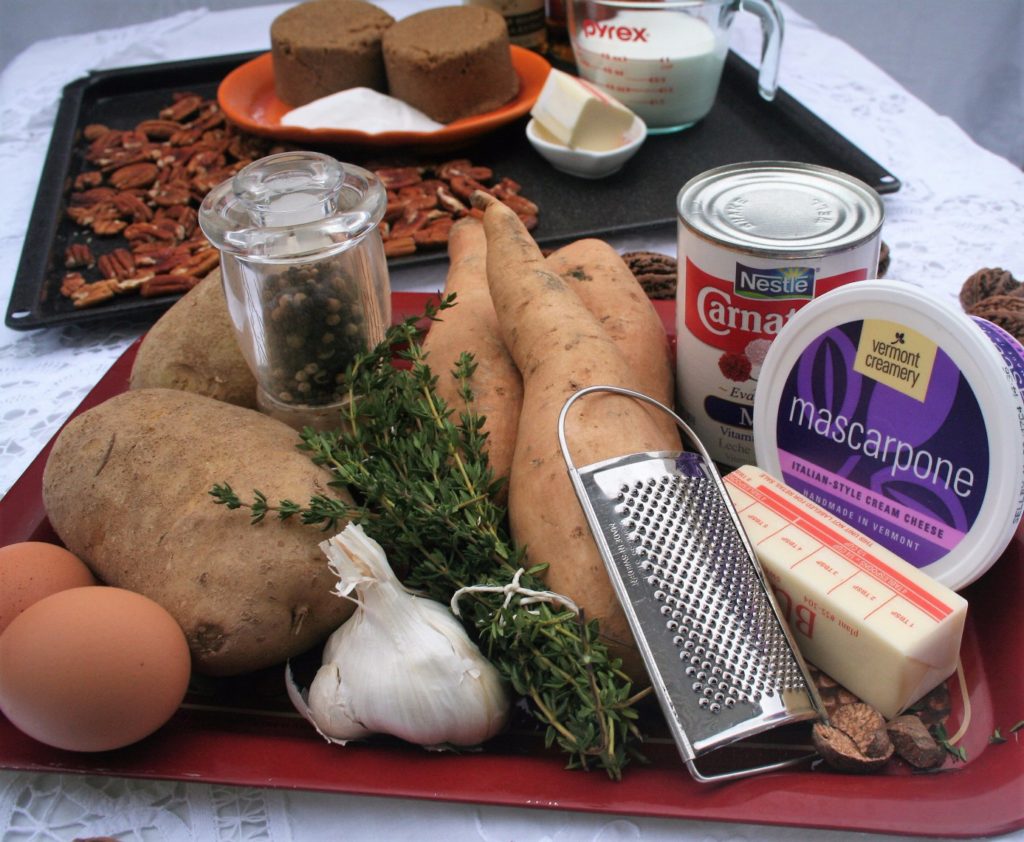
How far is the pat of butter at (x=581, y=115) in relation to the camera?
146 cm

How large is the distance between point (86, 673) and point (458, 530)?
0.26 m

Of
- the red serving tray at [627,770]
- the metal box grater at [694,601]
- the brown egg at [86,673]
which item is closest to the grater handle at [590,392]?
the metal box grater at [694,601]

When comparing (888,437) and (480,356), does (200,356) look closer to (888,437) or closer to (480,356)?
(480,356)

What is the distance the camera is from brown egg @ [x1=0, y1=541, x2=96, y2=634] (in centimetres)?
74

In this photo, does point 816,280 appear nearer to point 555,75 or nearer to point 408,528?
point 408,528

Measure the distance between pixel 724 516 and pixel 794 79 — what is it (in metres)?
1.38

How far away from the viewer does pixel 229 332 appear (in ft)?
3.27

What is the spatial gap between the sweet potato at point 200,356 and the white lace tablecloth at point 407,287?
0.24 meters

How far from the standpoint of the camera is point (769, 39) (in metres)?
1.57

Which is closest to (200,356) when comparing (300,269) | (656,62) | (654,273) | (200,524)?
(300,269)

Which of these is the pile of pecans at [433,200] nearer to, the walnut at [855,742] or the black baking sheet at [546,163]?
the black baking sheet at [546,163]

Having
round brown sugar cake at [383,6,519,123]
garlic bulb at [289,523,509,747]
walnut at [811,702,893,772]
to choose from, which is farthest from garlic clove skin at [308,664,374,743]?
round brown sugar cake at [383,6,519,123]

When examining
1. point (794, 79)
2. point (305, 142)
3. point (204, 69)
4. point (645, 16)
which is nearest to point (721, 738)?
point (305, 142)

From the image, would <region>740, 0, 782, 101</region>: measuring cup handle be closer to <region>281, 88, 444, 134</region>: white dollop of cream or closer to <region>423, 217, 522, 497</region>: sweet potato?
<region>281, 88, 444, 134</region>: white dollop of cream
